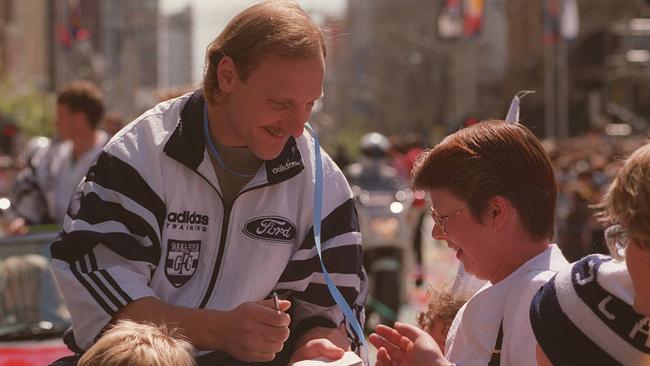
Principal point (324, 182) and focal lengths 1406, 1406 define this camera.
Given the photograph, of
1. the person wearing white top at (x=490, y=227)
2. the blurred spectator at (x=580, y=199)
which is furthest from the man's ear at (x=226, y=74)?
the blurred spectator at (x=580, y=199)

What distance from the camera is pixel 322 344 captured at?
364 cm

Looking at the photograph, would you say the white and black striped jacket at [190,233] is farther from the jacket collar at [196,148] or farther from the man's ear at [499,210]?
the man's ear at [499,210]

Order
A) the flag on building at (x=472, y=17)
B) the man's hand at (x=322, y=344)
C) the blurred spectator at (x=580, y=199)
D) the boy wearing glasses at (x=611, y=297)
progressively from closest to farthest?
the boy wearing glasses at (x=611, y=297), the man's hand at (x=322, y=344), the blurred spectator at (x=580, y=199), the flag on building at (x=472, y=17)

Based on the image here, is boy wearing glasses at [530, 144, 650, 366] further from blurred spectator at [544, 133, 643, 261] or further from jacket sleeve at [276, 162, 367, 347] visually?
blurred spectator at [544, 133, 643, 261]

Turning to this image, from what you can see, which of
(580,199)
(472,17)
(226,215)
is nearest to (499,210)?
(226,215)

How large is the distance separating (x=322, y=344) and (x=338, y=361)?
16 centimetres

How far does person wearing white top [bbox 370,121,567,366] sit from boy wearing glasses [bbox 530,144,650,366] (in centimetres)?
42

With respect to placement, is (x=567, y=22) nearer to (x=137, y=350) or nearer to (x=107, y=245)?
(x=107, y=245)

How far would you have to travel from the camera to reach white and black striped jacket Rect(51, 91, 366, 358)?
12.1 ft

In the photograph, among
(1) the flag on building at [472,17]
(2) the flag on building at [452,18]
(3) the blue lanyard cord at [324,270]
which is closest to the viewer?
(3) the blue lanyard cord at [324,270]

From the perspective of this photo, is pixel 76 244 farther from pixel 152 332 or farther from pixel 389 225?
pixel 389 225

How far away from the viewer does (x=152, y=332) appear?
321 cm

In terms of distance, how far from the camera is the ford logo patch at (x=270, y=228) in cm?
387

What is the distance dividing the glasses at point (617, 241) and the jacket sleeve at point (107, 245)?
1.36 meters
